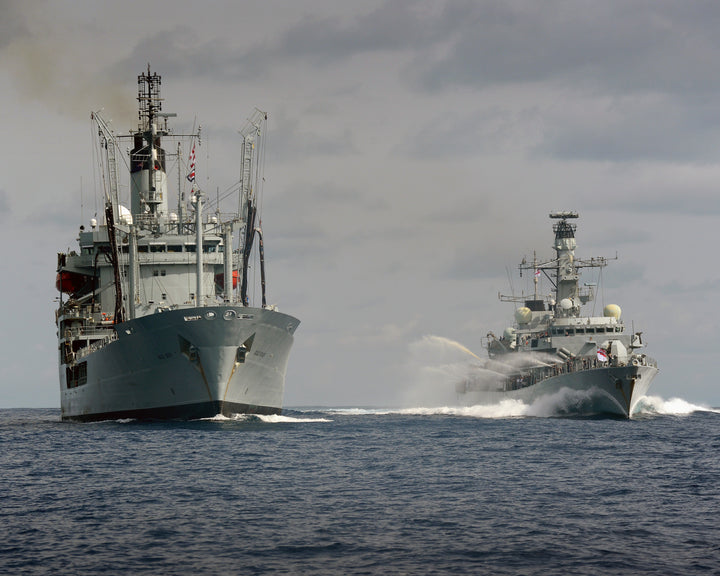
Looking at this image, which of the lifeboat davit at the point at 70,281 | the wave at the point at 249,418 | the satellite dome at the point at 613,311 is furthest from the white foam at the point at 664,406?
the lifeboat davit at the point at 70,281

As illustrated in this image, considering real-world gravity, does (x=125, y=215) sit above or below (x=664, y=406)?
above

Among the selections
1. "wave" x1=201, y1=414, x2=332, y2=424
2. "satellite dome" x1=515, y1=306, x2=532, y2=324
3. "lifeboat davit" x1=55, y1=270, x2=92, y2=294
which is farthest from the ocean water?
"satellite dome" x1=515, y1=306, x2=532, y2=324

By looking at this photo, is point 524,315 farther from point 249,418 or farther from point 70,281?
point 70,281

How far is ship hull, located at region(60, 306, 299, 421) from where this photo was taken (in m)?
58.0

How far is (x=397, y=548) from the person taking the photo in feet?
73.1

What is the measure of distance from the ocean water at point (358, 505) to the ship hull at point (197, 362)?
7235 mm

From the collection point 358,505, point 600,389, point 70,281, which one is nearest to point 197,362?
point 70,281

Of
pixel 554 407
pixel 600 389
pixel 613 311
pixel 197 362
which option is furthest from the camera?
pixel 613 311

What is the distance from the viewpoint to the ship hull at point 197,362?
190 feet

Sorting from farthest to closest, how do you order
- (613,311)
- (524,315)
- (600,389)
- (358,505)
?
(524,315), (613,311), (600,389), (358,505)

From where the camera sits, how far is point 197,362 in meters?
58.1

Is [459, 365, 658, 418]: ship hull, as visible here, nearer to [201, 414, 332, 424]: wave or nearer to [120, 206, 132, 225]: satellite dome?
[201, 414, 332, 424]: wave

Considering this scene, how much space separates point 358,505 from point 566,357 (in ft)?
179

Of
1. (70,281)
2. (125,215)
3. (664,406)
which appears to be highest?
(125,215)
